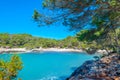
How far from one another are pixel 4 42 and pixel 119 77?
9271cm

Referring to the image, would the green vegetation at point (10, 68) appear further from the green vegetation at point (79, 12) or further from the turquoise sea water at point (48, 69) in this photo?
the turquoise sea water at point (48, 69)

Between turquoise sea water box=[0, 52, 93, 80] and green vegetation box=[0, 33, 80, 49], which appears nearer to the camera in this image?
turquoise sea water box=[0, 52, 93, 80]

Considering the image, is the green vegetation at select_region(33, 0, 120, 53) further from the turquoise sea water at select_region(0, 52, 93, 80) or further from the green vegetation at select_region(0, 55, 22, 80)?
the turquoise sea water at select_region(0, 52, 93, 80)

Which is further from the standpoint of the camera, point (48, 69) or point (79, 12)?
point (48, 69)

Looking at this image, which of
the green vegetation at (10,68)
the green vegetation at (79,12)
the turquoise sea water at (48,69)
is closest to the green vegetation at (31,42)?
the turquoise sea water at (48,69)

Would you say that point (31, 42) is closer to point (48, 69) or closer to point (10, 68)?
point (48, 69)

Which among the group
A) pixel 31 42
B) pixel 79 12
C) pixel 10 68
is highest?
pixel 31 42

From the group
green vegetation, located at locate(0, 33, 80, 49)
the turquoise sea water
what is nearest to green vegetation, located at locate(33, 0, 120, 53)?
the turquoise sea water

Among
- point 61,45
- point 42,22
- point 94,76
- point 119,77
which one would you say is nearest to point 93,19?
point 42,22

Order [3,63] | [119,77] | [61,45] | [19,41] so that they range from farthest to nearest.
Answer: [19,41] < [61,45] < [3,63] < [119,77]

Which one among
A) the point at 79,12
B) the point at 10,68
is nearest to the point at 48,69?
the point at 10,68

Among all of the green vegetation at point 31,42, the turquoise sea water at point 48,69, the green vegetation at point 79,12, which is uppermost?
the green vegetation at point 31,42

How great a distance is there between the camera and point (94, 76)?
14.5 metres

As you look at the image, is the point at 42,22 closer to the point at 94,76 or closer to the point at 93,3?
the point at 93,3
